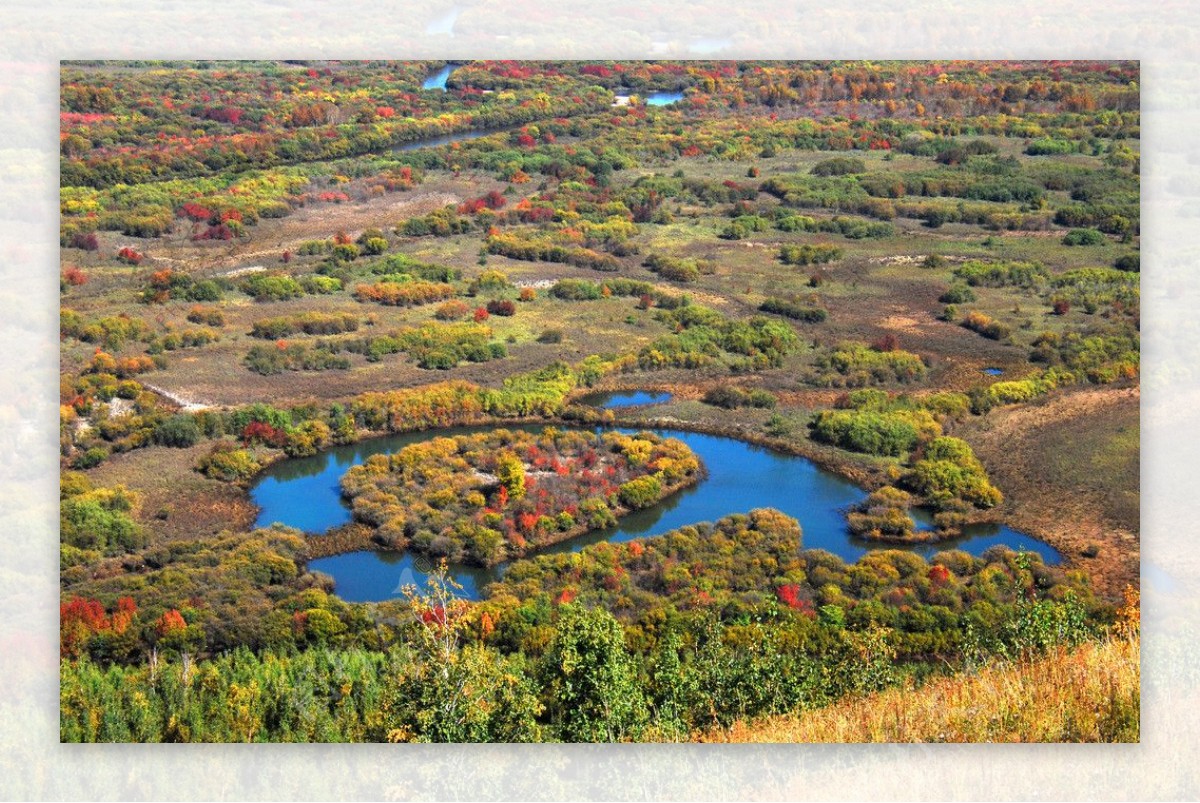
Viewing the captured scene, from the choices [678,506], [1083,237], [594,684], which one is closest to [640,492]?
[678,506]

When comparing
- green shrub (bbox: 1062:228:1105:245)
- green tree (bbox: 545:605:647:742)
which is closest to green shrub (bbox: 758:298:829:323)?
green shrub (bbox: 1062:228:1105:245)

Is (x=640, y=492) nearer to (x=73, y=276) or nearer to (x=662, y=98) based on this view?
(x=662, y=98)

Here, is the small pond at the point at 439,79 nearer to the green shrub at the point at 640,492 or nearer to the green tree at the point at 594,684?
the green shrub at the point at 640,492

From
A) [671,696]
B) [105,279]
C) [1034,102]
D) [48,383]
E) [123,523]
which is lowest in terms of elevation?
[671,696]

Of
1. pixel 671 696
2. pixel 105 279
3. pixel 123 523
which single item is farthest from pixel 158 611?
pixel 671 696

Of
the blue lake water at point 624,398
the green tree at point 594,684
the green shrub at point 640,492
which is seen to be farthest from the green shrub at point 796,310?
the green tree at point 594,684

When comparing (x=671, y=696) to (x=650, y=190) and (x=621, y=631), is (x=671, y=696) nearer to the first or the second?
(x=621, y=631)
